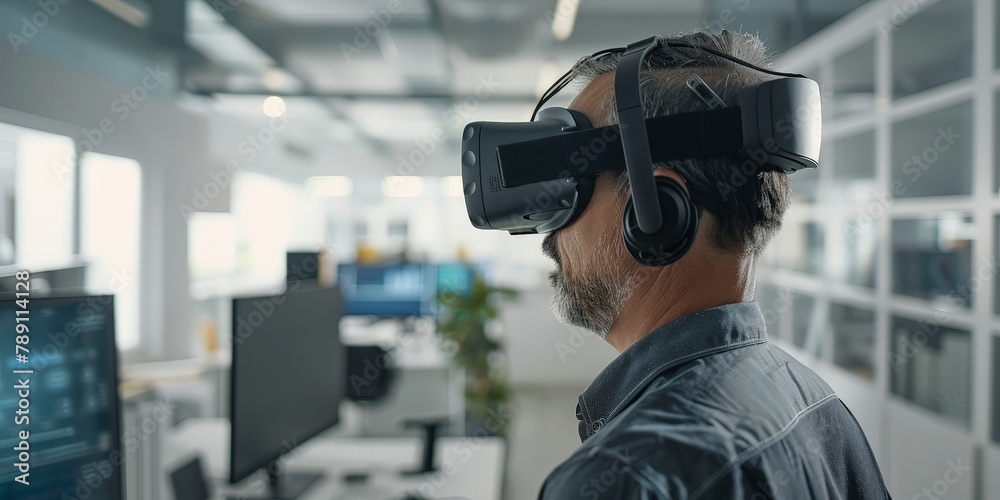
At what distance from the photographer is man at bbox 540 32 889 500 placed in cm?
52

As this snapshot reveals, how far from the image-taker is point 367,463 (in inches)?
81.4

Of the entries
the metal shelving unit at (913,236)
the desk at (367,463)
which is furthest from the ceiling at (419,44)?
the desk at (367,463)

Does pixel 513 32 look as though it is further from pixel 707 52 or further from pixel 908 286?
pixel 707 52

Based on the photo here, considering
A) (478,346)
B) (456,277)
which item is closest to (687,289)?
(478,346)

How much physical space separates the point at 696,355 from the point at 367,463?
166 centimetres

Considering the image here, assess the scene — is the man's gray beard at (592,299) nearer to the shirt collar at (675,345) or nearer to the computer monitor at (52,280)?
the shirt collar at (675,345)

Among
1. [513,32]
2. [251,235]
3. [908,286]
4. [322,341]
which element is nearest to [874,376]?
[908,286]

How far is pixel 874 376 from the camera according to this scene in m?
2.86

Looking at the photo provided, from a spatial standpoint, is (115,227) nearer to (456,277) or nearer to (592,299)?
(456,277)

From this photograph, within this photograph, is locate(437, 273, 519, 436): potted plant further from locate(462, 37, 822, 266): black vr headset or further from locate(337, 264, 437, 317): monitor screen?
locate(462, 37, 822, 266): black vr headset

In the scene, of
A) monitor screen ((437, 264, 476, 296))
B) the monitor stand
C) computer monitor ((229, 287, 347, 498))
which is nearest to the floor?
monitor screen ((437, 264, 476, 296))

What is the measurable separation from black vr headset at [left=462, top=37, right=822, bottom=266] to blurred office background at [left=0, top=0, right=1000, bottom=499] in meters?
0.71

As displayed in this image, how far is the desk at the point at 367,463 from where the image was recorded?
6.05 ft

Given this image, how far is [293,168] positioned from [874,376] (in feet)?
22.4
